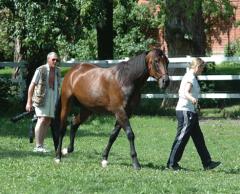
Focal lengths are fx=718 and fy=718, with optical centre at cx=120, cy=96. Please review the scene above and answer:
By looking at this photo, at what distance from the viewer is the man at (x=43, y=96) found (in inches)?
528

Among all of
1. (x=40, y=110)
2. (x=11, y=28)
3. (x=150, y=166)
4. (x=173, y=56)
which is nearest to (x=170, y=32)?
(x=173, y=56)

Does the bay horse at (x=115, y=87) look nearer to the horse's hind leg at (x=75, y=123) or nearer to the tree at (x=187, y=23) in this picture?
the horse's hind leg at (x=75, y=123)

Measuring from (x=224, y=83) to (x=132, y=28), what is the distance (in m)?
13.9

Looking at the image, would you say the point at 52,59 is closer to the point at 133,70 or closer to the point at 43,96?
the point at 43,96

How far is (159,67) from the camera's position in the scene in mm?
11172

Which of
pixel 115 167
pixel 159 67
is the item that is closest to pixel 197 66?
pixel 159 67

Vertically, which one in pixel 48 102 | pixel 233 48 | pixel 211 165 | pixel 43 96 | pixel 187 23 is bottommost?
pixel 233 48

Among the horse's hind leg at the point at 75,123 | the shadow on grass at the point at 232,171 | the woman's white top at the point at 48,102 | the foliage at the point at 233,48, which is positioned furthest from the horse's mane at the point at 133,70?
the foliage at the point at 233,48

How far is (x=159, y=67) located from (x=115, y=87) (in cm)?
85

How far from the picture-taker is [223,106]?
907 inches

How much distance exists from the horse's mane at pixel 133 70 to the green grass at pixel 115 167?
1405 millimetres

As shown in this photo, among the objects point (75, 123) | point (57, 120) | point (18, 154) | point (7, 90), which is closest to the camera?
point (57, 120)

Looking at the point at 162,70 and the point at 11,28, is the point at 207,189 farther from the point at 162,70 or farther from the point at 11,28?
the point at 11,28

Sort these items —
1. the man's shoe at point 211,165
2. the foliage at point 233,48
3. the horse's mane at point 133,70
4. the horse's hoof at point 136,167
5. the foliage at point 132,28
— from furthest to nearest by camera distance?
the foliage at point 233,48 → the foliage at point 132,28 → the man's shoe at point 211,165 → the horse's mane at point 133,70 → the horse's hoof at point 136,167
